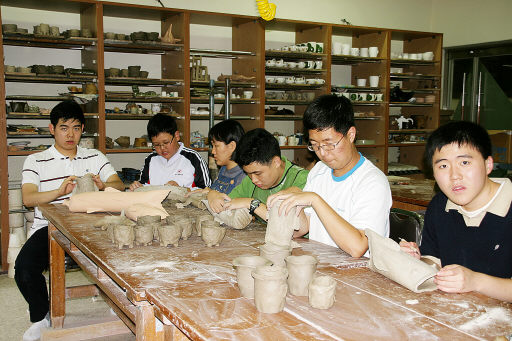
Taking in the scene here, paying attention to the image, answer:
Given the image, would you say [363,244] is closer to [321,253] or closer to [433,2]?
[321,253]

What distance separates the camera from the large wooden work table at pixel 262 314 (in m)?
1.22

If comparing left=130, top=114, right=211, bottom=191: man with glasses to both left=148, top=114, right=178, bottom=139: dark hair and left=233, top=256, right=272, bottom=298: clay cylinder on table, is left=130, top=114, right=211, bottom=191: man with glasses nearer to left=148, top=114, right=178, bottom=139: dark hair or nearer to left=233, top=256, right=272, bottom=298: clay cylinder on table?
left=148, top=114, right=178, bottom=139: dark hair

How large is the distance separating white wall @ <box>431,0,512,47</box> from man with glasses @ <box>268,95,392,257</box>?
18.9 feet

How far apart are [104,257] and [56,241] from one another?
4.10ft

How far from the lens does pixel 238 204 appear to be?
8.20ft

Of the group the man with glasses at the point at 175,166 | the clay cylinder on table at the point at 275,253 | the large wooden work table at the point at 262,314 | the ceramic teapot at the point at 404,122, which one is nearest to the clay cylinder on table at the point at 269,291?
the large wooden work table at the point at 262,314

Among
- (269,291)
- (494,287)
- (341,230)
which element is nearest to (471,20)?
(341,230)

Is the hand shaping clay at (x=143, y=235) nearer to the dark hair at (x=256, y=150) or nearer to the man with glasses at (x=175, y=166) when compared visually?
the dark hair at (x=256, y=150)

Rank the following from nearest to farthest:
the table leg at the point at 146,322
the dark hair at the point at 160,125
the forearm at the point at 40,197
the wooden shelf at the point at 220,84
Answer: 1. the table leg at the point at 146,322
2. the forearm at the point at 40,197
3. the dark hair at the point at 160,125
4. the wooden shelf at the point at 220,84

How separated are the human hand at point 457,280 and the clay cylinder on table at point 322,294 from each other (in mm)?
380

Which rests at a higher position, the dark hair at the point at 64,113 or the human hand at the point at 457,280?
the dark hair at the point at 64,113

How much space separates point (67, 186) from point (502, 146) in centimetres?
529

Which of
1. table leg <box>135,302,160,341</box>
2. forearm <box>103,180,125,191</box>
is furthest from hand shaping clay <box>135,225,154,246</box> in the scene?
forearm <box>103,180,125,191</box>

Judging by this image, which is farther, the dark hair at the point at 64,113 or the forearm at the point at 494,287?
the dark hair at the point at 64,113
